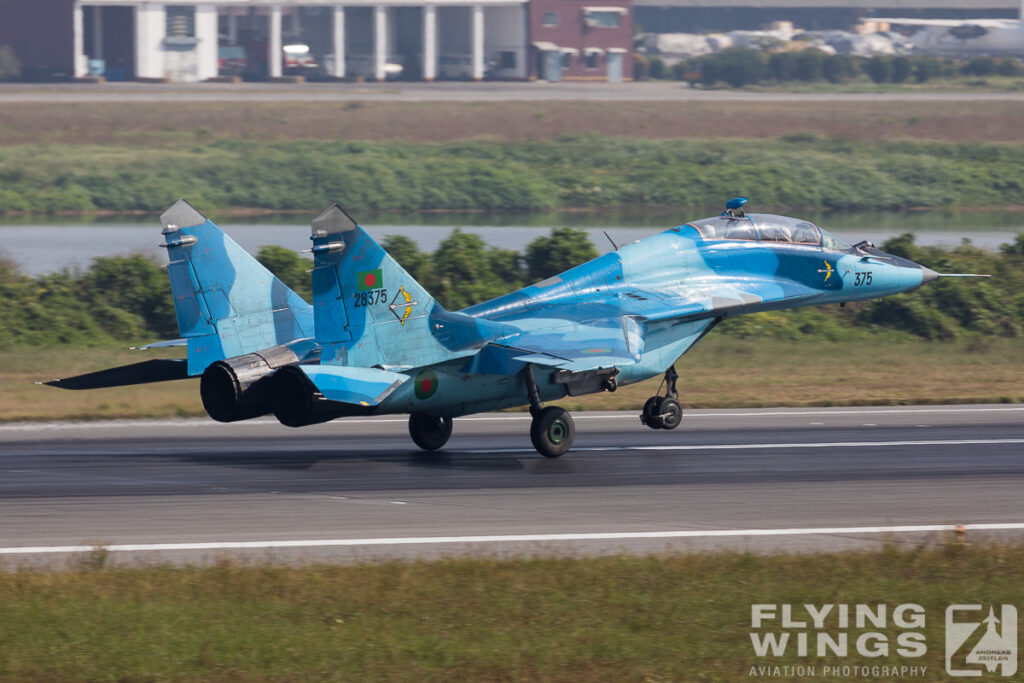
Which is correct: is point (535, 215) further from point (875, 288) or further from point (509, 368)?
point (509, 368)

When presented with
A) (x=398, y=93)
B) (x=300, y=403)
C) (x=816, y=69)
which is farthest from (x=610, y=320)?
(x=816, y=69)

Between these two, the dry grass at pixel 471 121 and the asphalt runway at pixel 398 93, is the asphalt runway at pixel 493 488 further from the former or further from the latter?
the asphalt runway at pixel 398 93

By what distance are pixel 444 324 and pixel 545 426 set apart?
208cm

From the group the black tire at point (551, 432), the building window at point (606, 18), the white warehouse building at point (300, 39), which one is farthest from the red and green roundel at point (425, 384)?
the building window at point (606, 18)

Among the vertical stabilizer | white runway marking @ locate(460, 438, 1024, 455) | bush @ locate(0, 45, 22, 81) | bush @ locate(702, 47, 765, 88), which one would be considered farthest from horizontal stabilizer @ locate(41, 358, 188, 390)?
bush @ locate(702, 47, 765, 88)

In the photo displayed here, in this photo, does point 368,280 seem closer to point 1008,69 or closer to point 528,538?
point 528,538

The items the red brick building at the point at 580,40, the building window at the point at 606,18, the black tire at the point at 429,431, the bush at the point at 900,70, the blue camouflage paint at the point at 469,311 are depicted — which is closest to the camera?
the blue camouflage paint at the point at 469,311

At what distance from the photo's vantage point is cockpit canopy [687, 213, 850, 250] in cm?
2148

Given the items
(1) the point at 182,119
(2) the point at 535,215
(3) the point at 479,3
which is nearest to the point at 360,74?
(3) the point at 479,3

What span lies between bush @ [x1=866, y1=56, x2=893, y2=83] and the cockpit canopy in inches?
3421

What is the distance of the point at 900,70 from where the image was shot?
345ft

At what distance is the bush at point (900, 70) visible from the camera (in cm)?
10475

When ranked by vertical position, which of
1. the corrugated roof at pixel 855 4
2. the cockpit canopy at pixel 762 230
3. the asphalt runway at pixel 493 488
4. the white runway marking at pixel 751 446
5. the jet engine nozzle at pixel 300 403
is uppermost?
the corrugated roof at pixel 855 4

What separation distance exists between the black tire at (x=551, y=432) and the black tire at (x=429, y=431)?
158 cm
